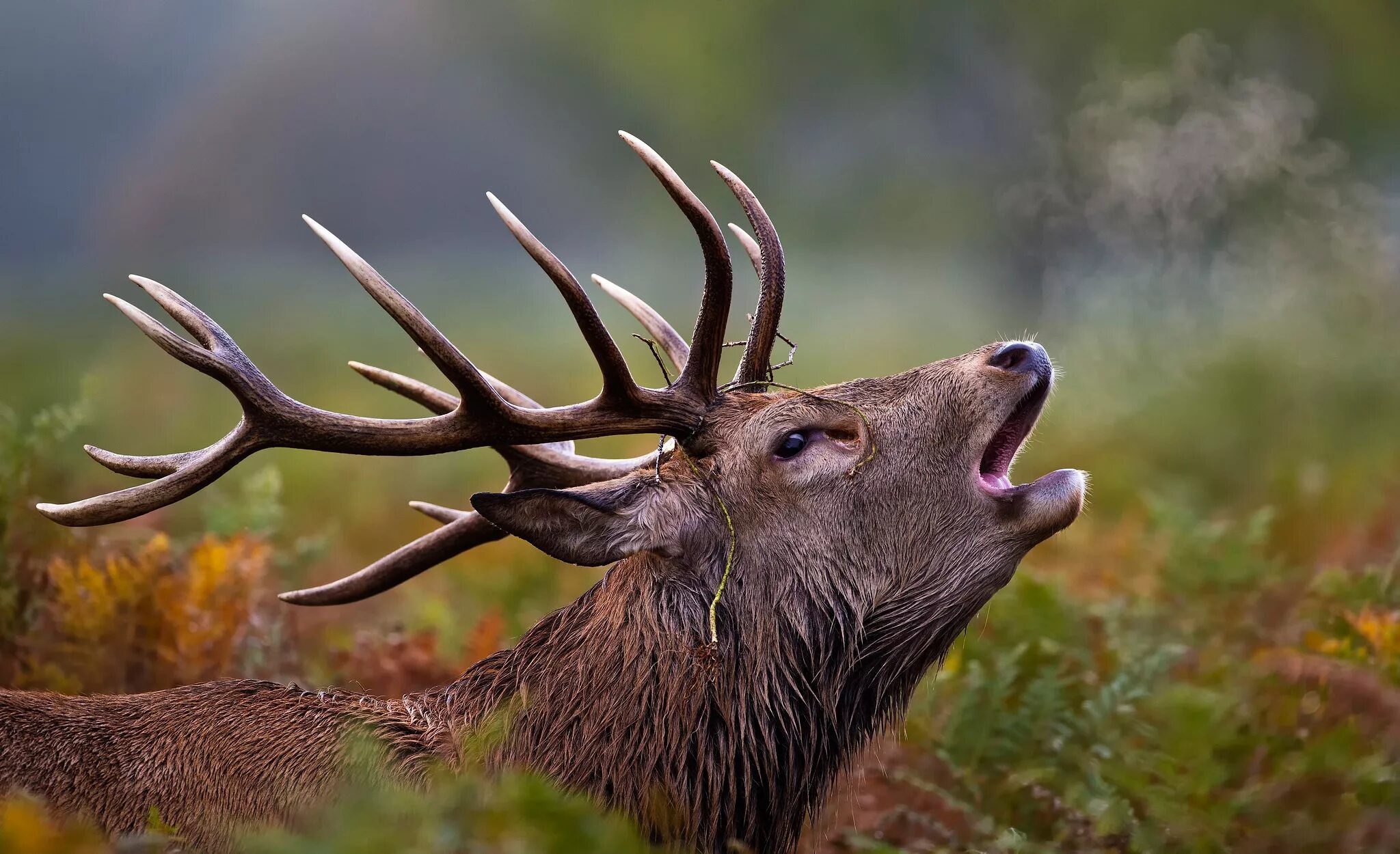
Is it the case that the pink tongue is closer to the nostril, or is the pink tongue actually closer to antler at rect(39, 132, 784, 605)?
the nostril

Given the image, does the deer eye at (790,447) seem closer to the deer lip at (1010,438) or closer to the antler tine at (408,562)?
the deer lip at (1010,438)

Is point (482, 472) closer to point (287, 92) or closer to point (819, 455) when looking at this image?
point (819, 455)

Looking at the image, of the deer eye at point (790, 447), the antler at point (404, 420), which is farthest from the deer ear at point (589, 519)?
the deer eye at point (790, 447)

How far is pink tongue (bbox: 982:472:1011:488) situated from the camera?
3615 mm

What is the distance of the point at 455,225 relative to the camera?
19.2 m

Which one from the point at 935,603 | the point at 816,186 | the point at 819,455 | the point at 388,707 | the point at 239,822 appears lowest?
the point at 239,822

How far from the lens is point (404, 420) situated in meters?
3.44

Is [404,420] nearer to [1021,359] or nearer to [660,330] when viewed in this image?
[660,330]

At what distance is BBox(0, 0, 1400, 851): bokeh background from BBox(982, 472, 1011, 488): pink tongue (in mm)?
779

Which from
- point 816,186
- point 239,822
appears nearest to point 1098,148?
point 816,186

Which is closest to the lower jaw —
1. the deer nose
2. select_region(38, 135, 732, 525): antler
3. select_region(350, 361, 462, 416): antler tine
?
the deer nose

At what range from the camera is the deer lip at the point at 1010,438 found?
360cm

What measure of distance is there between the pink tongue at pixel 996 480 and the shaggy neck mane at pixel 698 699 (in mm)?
376

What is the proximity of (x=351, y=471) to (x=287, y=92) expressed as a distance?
1233 cm
